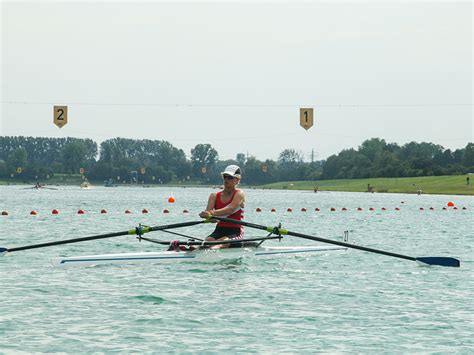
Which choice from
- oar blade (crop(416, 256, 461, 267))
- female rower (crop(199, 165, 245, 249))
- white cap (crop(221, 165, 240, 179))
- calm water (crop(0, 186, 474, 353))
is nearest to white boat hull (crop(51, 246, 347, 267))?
calm water (crop(0, 186, 474, 353))

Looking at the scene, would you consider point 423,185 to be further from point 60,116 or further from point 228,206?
point 228,206

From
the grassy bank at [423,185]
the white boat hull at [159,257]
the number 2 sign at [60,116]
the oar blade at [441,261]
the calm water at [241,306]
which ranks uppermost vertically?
the number 2 sign at [60,116]

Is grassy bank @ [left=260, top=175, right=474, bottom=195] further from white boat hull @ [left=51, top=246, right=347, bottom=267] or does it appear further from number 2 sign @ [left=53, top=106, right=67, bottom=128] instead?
white boat hull @ [left=51, top=246, right=347, bottom=267]

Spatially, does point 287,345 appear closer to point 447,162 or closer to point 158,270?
point 158,270

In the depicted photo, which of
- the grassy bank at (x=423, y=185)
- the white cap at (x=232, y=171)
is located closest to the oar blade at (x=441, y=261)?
the white cap at (x=232, y=171)

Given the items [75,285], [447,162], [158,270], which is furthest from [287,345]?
[447,162]

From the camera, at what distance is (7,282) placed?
15.7 metres

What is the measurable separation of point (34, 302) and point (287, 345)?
4.89 meters

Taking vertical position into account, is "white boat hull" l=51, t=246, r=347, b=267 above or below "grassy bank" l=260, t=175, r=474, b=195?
below

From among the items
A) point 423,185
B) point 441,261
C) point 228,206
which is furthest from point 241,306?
point 423,185

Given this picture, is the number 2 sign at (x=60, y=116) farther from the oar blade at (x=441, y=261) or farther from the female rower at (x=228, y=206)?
the oar blade at (x=441, y=261)

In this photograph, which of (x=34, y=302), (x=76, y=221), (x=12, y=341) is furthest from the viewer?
(x=76, y=221)

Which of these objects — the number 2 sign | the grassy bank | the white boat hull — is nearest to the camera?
the white boat hull

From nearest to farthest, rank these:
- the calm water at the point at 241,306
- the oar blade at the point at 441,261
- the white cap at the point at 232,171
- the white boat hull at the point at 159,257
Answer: the calm water at the point at 241,306 → the white boat hull at the point at 159,257 → the oar blade at the point at 441,261 → the white cap at the point at 232,171
